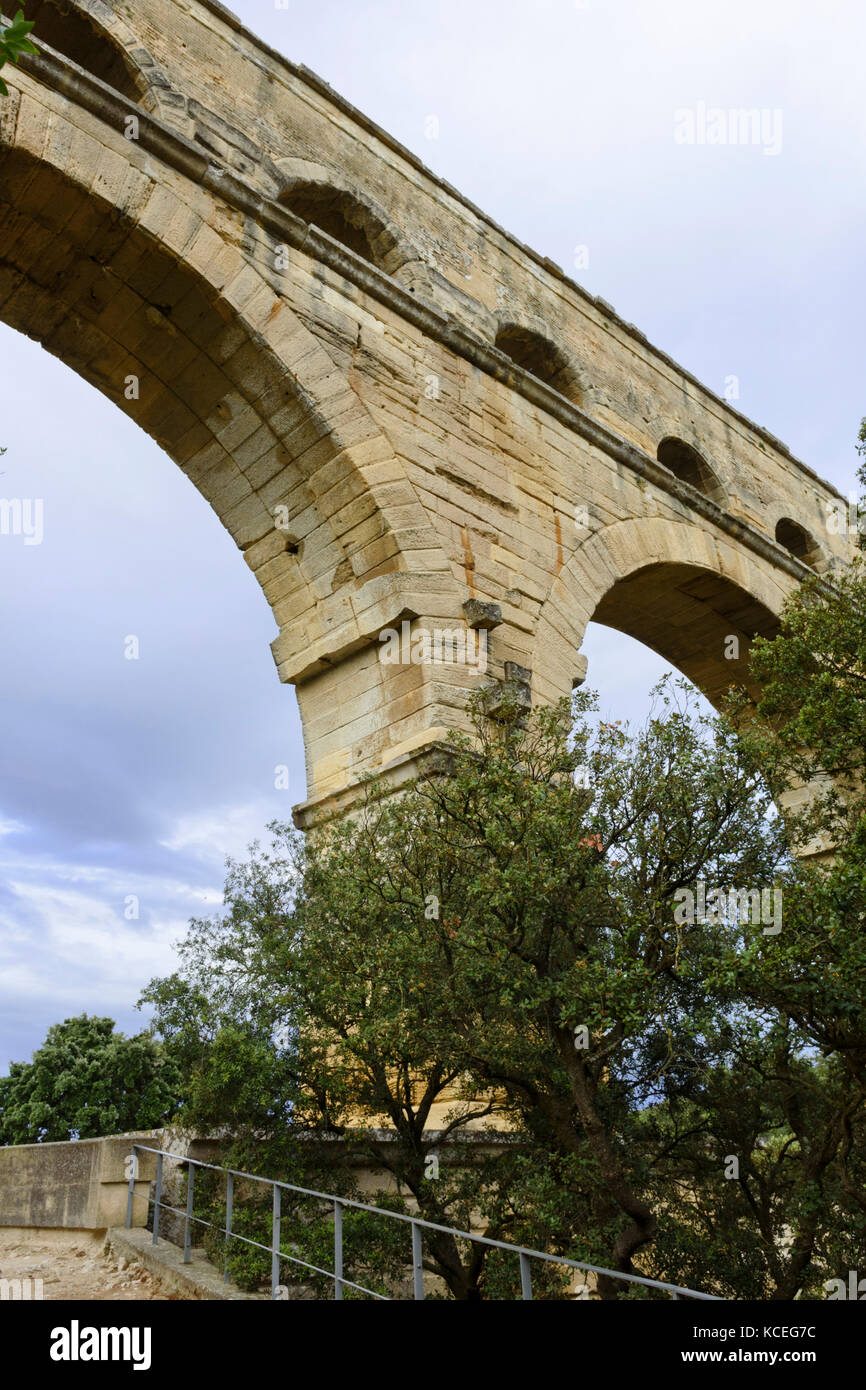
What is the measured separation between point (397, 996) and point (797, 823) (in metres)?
2.41

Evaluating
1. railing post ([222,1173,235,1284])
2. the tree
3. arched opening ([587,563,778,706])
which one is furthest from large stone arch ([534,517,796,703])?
the tree

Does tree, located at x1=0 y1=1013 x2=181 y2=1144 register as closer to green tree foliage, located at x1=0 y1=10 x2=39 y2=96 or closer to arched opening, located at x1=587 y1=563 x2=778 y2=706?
arched opening, located at x1=587 y1=563 x2=778 y2=706

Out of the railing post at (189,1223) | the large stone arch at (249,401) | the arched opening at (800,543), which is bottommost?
the railing post at (189,1223)

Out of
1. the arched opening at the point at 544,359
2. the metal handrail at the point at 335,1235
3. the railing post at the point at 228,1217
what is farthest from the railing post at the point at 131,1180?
the arched opening at the point at 544,359

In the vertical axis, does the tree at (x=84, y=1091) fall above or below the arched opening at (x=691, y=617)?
below

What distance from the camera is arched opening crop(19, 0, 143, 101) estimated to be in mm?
7016

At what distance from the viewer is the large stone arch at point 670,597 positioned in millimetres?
8188

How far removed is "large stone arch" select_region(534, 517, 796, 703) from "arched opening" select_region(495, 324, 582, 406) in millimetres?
1584

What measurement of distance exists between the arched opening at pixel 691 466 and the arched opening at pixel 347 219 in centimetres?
427

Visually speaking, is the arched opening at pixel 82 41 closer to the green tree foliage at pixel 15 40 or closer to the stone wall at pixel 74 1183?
A: the green tree foliage at pixel 15 40

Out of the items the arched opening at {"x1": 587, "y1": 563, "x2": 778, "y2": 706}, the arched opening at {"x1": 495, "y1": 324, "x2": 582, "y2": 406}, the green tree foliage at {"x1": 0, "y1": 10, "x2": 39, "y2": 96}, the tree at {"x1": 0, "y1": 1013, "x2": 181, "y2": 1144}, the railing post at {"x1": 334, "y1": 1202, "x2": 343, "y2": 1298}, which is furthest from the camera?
the tree at {"x1": 0, "y1": 1013, "x2": 181, "y2": 1144}

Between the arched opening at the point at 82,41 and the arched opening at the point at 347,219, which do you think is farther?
the arched opening at the point at 347,219

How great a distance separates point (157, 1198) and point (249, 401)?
490 centimetres
